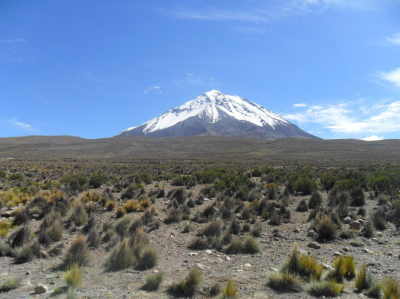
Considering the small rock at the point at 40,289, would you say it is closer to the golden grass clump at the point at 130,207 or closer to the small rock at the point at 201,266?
the small rock at the point at 201,266

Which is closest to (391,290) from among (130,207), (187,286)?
(187,286)

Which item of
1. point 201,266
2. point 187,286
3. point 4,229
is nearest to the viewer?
point 187,286

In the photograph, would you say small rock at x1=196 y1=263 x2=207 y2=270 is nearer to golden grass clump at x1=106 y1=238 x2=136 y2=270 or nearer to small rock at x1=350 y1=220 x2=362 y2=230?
golden grass clump at x1=106 y1=238 x2=136 y2=270

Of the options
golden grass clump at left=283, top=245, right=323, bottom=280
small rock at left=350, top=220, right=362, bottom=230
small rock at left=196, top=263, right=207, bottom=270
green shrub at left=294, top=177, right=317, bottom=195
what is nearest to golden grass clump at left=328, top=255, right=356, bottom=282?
golden grass clump at left=283, top=245, right=323, bottom=280

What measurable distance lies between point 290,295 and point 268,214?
543 cm

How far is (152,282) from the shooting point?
15.9 ft

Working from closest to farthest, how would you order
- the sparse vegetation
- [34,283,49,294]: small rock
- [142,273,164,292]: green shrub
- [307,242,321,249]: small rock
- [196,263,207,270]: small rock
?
[34,283,49,294]: small rock < the sparse vegetation < [142,273,164,292]: green shrub < [196,263,207,270]: small rock < [307,242,321,249]: small rock

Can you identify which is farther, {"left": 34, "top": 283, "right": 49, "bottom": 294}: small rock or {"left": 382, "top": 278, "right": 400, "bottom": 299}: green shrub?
{"left": 34, "top": 283, "right": 49, "bottom": 294}: small rock

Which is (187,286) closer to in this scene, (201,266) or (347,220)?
(201,266)

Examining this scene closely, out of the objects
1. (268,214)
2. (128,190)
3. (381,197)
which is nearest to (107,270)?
(268,214)

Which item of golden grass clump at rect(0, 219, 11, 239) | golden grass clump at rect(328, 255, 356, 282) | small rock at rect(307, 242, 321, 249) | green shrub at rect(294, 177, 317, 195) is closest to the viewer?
golden grass clump at rect(328, 255, 356, 282)

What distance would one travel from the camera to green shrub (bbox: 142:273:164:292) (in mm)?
4781

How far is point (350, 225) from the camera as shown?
8.46 metres

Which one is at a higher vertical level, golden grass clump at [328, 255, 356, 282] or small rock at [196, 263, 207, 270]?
golden grass clump at [328, 255, 356, 282]
